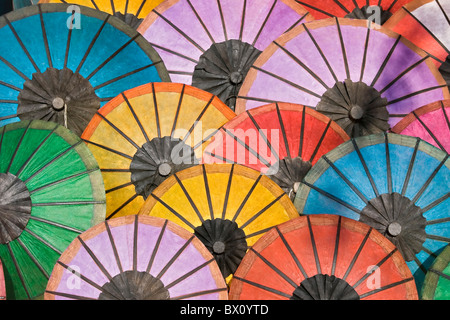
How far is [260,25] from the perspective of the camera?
20469 mm

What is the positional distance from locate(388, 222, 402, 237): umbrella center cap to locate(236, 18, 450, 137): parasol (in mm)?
2684

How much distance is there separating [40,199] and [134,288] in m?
2.83

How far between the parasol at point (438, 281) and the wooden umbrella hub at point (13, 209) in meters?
6.26

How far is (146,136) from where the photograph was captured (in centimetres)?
1831

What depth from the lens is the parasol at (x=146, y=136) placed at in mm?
18156

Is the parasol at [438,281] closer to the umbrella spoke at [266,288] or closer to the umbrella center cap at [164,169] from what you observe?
the umbrella spoke at [266,288]

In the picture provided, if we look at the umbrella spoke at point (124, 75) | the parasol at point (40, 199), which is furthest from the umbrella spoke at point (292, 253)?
the umbrella spoke at point (124, 75)

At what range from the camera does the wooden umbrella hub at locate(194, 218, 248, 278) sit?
55.2 ft

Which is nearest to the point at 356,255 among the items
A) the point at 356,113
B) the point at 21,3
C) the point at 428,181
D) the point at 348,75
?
the point at 428,181

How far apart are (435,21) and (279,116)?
13.9 ft

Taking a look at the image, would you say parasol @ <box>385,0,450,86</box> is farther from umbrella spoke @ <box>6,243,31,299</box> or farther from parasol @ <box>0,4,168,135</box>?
umbrella spoke @ <box>6,243,31,299</box>

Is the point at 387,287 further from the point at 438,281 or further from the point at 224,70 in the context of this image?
the point at 224,70
